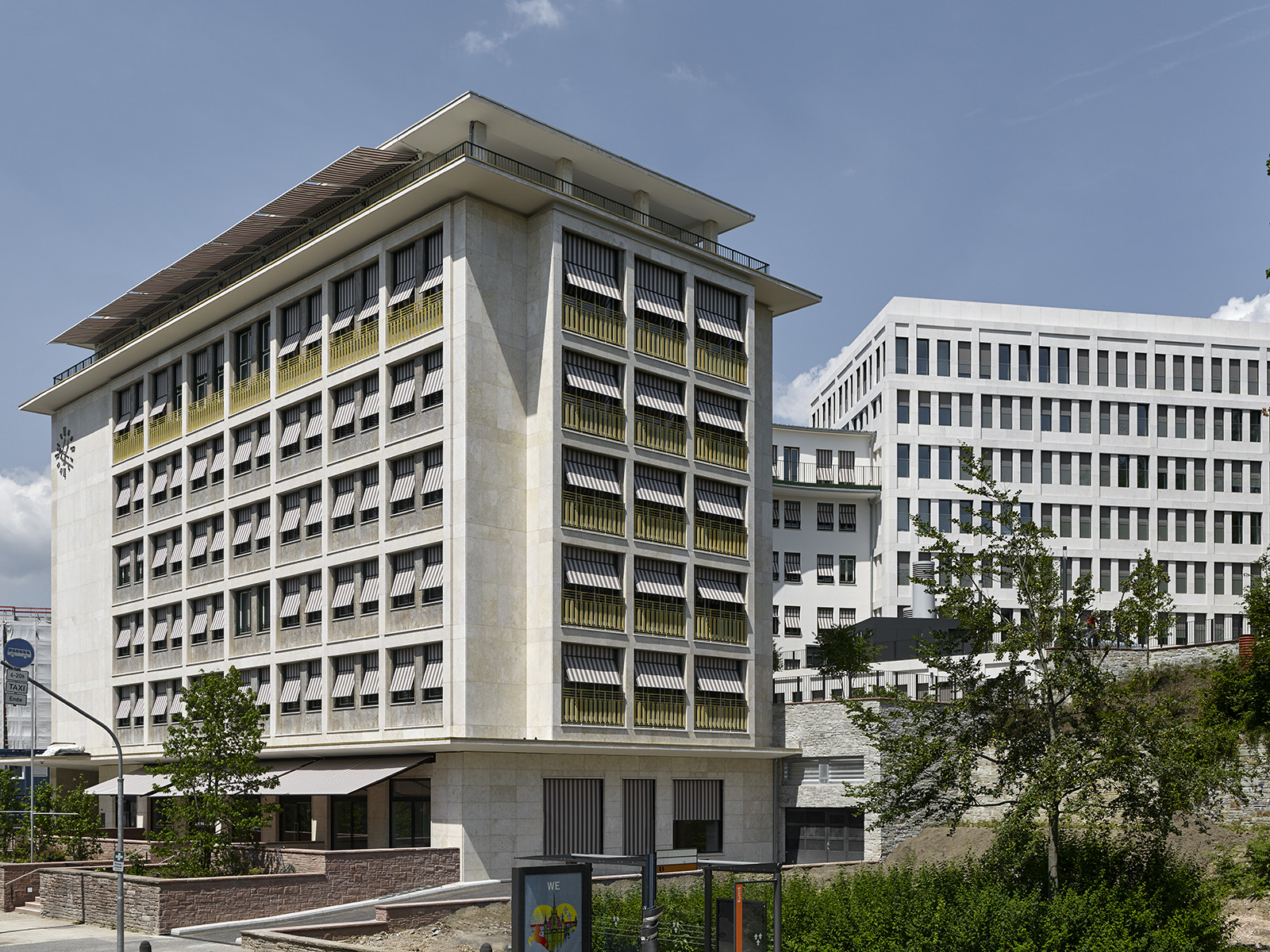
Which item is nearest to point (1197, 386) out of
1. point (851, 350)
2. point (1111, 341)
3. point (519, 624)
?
point (1111, 341)

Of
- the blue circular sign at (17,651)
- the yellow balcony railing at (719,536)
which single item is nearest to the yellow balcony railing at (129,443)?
the blue circular sign at (17,651)

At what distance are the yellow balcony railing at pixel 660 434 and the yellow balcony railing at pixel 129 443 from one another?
27.8 metres

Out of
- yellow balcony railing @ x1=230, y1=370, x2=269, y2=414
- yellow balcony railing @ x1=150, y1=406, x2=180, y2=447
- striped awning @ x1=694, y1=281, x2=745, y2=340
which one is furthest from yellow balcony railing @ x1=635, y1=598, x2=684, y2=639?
yellow balcony railing @ x1=150, y1=406, x2=180, y2=447

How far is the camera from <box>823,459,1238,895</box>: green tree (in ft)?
86.3

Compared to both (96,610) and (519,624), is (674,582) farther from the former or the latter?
(96,610)

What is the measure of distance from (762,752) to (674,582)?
25.1ft

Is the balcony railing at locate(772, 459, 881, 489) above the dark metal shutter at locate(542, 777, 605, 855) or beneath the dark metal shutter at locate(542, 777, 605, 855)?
above

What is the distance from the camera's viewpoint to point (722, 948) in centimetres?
2267

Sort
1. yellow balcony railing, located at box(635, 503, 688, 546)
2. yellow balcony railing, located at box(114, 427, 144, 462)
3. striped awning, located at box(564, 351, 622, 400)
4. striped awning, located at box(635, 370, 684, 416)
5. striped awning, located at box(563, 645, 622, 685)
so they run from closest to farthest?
striped awning, located at box(563, 645, 622, 685), striped awning, located at box(564, 351, 622, 400), yellow balcony railing, located at box(635, 503, 688, 546), striped awning, located at box(635, 370, 684, 416), yellow balcony railing, located at box(114, 427, 144, 462)

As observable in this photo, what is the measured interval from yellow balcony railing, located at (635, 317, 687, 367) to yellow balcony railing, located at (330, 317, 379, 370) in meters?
9.76

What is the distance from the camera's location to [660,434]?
50688 millimetres

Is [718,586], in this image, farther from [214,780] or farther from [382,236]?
[214,780]

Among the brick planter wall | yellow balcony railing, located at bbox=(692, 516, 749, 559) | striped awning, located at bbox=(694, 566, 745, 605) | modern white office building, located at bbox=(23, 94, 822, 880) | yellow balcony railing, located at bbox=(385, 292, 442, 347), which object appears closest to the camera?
the brick planter wall

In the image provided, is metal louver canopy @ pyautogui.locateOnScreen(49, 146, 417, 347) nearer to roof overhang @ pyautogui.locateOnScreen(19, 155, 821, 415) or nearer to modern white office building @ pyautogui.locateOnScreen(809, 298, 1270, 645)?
roof overhang @ pyautogui.locateOnScreen(19, 155, 821, 415)
